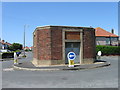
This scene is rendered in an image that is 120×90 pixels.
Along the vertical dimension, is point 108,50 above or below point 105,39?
below

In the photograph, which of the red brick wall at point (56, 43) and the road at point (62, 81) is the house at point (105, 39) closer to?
the red brick wall at point (56, 43)

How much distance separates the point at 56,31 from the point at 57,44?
4.52 feet

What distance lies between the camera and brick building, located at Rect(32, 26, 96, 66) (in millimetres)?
15461

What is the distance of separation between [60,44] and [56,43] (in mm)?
448

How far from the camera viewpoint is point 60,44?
619 inches

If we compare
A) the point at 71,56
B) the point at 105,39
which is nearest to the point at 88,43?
the point at 71,56

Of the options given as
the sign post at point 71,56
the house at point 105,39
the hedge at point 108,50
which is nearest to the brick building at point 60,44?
the sign post at point 71,56

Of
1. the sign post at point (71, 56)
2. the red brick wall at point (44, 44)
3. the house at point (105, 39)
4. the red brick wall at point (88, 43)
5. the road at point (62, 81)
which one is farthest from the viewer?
the house at point (105, 39)

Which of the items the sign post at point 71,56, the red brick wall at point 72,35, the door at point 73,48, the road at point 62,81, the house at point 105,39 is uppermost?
the house at point 105,39

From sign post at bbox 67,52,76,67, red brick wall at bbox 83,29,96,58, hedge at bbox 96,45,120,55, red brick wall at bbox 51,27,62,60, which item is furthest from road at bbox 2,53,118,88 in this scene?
hedge at bbox 96,45,120,55

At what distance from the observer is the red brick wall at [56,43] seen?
610 inches

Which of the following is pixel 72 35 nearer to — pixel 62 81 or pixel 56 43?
pixel 56 43

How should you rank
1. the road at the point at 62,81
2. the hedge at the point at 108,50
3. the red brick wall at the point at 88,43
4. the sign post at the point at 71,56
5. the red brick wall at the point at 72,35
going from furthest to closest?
1. the hedge at the point at 108,50
2. the red brick wall at the point at 88,43
3. the red brick wall at the point at 72,35
4. the sign post at the point at 71,56
5. the road at the point at 62,81

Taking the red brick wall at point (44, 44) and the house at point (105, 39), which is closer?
the red brick wall at point (44, 44)
